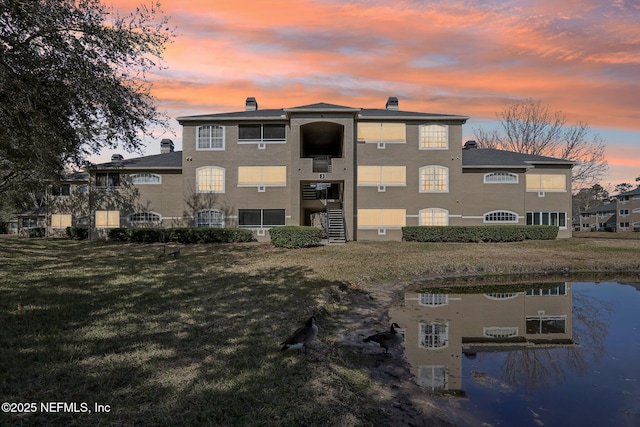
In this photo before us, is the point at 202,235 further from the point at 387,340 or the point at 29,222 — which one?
the point at 29,222

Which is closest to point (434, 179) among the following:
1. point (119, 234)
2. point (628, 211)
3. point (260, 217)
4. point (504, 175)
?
point (504, 175)

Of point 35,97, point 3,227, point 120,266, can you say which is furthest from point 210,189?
point 3,227

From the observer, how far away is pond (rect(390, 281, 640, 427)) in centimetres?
489

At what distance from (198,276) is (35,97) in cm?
819

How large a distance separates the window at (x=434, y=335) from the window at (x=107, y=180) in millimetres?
30552

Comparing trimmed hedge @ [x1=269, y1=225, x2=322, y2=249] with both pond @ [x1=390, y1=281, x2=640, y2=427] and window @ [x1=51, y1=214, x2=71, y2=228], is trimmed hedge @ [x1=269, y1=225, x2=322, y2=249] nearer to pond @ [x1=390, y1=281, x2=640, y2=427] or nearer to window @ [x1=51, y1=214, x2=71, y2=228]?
pond @ [x1=390, y1=281, x2=640, y2=427]

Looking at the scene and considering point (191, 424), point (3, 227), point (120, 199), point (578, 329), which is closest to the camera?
point (191, 424)

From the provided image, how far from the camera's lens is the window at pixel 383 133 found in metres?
28.5

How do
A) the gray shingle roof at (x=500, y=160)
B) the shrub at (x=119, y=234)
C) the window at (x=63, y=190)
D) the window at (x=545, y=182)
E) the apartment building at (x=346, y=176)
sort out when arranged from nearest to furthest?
the shrub at (x=119, y=234)
the apartment building at (x=346, y=176)
the gray shingle roof at (x=500, y=160)
the window at (x=545, y=182)
the window at (x=63, y=190)

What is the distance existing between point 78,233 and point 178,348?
31327 mm

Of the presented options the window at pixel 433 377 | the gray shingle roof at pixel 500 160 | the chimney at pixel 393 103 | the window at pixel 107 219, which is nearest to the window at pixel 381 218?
the gray shingle roof at pixel 500 160

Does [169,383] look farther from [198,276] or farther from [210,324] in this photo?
[198,276]

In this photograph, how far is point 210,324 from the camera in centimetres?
684

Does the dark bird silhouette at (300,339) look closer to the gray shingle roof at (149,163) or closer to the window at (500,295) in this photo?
the window at (500,295)
